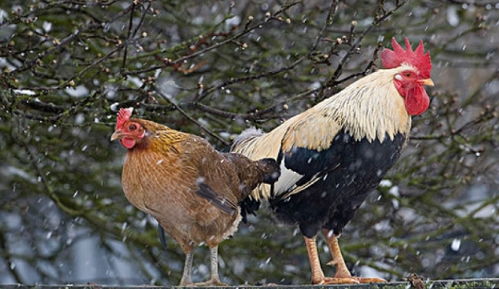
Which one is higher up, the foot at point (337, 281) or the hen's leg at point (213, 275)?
the hen's leg at point (213, 275)

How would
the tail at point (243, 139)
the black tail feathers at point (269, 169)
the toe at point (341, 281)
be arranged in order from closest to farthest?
the toe at point (341, 281) < the black tail feathers at point (269, 169) < the tail at point (243, 139)

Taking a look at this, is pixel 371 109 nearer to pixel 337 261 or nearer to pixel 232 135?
pixel 337 261

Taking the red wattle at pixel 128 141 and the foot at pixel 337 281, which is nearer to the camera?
the red wattle at pixel 128 141

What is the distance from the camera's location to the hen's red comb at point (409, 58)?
4.42 metres

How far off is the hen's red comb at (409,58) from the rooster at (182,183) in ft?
3.71

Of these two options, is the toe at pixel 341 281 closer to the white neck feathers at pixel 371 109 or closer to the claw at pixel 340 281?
the claw at pixel 340 281

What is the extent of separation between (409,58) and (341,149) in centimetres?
66

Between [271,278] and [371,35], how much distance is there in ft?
6.93

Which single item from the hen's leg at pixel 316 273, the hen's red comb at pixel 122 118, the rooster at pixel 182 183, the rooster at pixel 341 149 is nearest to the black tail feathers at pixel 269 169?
the rooster at pixel 341 149

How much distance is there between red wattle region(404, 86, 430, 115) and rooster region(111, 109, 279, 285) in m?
1.00

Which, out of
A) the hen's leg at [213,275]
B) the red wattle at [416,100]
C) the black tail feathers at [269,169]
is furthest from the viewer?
the red wattle at [416,100]

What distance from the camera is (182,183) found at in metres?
3.70

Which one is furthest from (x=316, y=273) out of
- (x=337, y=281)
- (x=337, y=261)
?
(x=337, y=261)

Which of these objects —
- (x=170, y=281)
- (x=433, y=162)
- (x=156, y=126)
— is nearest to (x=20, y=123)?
(x=156, y=126)
